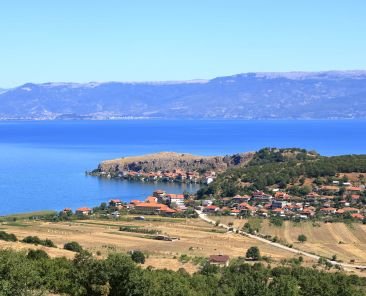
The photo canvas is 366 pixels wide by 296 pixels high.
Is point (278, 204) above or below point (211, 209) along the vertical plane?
above

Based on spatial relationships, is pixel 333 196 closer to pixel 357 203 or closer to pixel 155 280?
pixel 357 203

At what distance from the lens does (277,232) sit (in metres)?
47.5

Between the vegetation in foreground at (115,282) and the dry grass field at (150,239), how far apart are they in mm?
7912

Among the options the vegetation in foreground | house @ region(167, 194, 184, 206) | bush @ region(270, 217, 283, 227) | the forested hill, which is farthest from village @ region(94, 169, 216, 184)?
the vegetation in foreground

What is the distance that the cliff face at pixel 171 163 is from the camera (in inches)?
3671

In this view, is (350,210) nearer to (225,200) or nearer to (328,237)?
(328,237)

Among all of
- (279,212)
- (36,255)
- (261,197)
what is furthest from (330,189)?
(36,255)

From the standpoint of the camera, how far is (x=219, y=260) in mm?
33875

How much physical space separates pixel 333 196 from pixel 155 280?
138 ft

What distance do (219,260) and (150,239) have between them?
31.4 ft

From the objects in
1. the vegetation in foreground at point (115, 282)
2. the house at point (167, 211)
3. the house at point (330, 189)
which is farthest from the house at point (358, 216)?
the vegetation in foreground at point (115, 282)

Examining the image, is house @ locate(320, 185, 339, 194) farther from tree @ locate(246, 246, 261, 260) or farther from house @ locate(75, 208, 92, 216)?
tree @ locate(246, 246, 261, 260)

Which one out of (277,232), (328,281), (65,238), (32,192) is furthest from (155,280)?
(32,192)

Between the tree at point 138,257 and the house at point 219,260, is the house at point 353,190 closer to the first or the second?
the house at point 219,260
